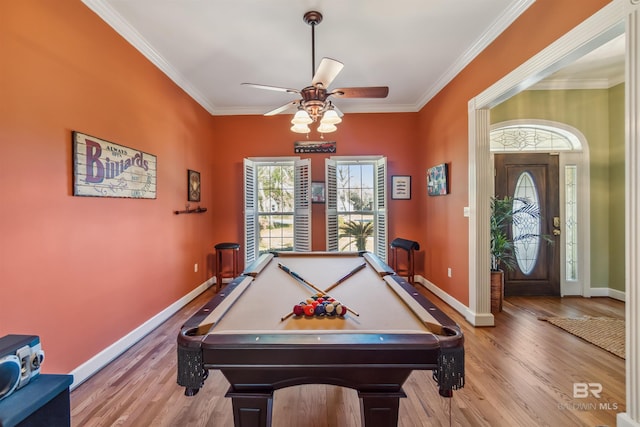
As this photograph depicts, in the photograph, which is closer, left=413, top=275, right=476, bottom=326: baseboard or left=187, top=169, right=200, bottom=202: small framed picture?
left=413, top=275, right=476, bottom=326: baseboard

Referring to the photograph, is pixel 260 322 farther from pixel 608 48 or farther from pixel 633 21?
pixel 608 48

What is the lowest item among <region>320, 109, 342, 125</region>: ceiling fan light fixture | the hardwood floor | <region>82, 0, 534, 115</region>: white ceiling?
the hardwood floor

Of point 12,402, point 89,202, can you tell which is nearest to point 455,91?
point 89,202

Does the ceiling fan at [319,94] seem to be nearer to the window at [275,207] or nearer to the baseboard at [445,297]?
the window at [275,207]

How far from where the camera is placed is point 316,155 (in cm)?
478

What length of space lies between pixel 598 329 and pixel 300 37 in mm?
4226

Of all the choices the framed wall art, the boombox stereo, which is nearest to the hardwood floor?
the boombox stereo

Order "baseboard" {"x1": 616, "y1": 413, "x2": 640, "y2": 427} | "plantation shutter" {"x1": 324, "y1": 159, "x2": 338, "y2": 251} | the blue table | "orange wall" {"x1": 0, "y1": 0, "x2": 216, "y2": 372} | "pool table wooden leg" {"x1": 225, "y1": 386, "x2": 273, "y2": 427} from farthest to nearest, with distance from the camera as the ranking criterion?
1. "plantation shutter" {"x1": 324, "y1": 159, "x2": 338, "y2": 251}
2. "orange wall" {"x1": 0, "y1": 0, "x2": 216, "y2": 372}
3. "baseboard" {"x1": 616, "y1": 413, "x2": 640, "y2": 427}
4. "pool table wooden leg" {"x1": 225, "y1": 386, "x2": 273, "y2": 427}
5. the blue table

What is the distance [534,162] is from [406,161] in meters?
1.77

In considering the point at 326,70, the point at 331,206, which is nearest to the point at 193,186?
the point at 331,206

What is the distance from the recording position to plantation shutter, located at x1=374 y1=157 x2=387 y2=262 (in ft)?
14.8

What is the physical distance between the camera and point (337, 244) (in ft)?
15.4

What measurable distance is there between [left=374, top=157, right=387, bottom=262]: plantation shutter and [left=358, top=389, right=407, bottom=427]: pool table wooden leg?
11.2 feet

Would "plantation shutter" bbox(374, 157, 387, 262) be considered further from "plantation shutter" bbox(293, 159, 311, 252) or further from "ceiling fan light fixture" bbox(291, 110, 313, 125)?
"ceiling fan light fixture" bbox(291, 110, 313, 125)
